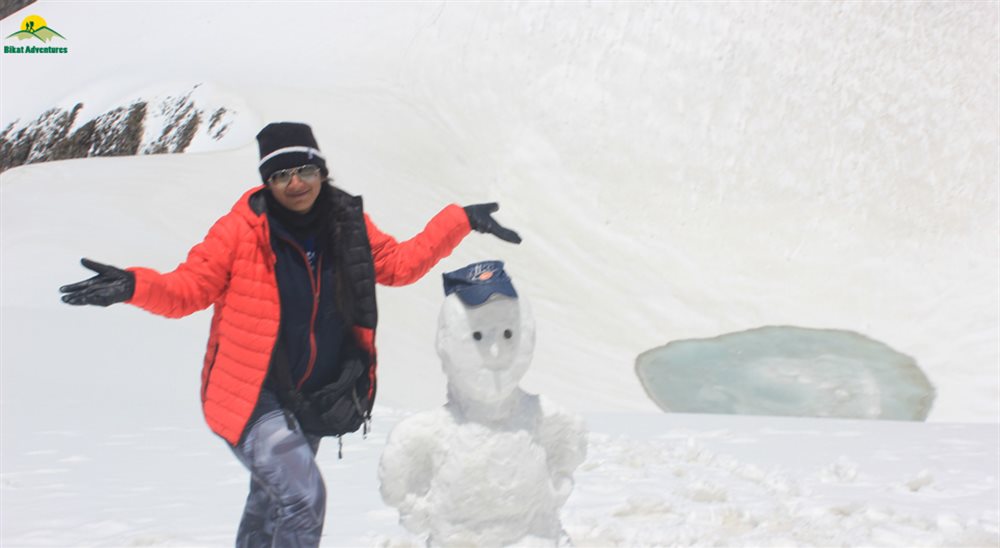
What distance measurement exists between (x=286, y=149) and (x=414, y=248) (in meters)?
0.52

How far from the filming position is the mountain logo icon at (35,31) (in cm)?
1942

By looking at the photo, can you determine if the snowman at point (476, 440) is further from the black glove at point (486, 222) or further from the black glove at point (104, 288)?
the black glove at point (104, 288)

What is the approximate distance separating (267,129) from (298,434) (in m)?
0.94


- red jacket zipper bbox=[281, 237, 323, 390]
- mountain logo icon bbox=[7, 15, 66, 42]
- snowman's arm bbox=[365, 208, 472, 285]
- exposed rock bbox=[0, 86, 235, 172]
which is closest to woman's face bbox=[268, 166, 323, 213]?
red jacket zipper bbox=[281, 237, 323, 390]

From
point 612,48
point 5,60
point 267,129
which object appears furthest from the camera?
point 5,60

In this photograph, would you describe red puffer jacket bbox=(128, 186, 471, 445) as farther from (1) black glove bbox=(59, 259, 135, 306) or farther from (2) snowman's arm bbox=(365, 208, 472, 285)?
(2) snowman's arm bbox=(365, 208, 472, 285)

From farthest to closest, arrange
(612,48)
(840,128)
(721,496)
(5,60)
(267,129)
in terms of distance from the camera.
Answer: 1. (5,60)
2. (612,48)
3. (840,128)
4. (721,496)
5. (267,129)

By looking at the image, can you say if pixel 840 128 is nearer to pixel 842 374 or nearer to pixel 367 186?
pixel 842 374

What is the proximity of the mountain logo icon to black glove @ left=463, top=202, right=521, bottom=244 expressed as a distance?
768 inches

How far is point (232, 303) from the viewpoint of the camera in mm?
2689

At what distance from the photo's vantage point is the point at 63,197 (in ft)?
33.2

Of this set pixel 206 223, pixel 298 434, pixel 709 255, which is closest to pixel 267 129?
pixel 298 434

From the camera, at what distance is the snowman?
9.47 feet

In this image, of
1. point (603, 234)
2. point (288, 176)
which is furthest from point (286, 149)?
point (603, 234)
